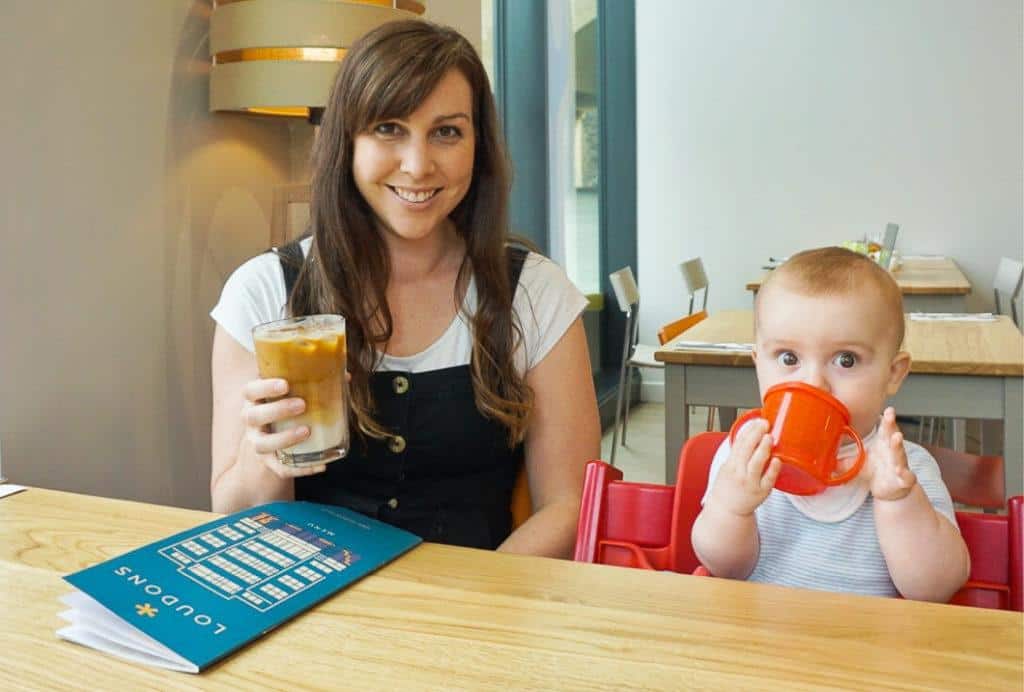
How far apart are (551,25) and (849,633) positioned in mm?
4806

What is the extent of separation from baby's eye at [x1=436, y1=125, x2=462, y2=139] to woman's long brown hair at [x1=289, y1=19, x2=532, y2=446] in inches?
3.2

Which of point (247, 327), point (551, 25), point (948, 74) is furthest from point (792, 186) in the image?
point (247, 327)

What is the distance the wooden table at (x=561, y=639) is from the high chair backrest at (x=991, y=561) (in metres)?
0.21

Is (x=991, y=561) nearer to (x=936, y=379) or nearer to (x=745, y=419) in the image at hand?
(x=745, y=419)

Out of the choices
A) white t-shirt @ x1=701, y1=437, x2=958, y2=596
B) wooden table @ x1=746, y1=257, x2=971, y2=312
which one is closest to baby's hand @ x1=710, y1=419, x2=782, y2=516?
white t-shirt @ x1=701, y1=437, x2=958, y2=596

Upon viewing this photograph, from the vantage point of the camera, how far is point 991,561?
125 centimetres

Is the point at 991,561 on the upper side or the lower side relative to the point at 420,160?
lower

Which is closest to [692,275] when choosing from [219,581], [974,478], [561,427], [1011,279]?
[1011,279]

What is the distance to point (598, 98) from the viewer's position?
682 cm

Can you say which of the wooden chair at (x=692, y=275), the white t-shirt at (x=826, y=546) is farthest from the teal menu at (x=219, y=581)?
the wooden chair at (x=692, y=275)

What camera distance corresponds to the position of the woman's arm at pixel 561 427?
1819 mm

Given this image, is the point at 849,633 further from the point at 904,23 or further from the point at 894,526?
the point at 904,23

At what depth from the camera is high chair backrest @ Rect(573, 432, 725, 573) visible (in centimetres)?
137

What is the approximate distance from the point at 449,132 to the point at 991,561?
1.07 metres
